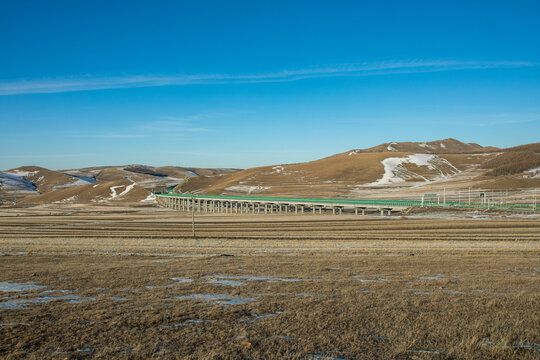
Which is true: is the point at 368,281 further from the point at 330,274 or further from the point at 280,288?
the point at 280,288

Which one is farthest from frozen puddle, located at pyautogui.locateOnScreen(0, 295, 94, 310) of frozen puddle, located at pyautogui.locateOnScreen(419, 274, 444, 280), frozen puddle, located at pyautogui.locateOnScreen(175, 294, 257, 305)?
frozen puddle, located at pyautogui.locateOnScreen(419, 274, 444, 280)

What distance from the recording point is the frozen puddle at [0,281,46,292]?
16955 mm

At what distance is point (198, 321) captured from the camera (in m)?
12.8

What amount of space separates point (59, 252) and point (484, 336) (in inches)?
1103

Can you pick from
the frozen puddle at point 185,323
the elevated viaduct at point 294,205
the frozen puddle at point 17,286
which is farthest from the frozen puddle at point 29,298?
the elevated viaduct at point 294,205

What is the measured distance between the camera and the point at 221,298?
51.7ft

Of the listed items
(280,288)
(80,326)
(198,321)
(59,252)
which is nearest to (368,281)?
(280,288)

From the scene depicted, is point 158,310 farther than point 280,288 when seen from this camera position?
No

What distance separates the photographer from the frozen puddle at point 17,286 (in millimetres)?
16955

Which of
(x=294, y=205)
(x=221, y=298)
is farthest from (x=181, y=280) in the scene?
(x=294, y=205)

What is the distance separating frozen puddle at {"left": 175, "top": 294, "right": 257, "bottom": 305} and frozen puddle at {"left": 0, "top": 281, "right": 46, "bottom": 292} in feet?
19.7

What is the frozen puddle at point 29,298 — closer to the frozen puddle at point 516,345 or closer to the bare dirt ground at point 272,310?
the bare dirt ground at point 272,310

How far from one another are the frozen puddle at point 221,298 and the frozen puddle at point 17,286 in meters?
5.99

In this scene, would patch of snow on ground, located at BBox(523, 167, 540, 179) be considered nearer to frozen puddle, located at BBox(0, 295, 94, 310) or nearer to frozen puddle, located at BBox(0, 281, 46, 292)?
frozen puddle, located at BBox(0, 281, 46, 292)
